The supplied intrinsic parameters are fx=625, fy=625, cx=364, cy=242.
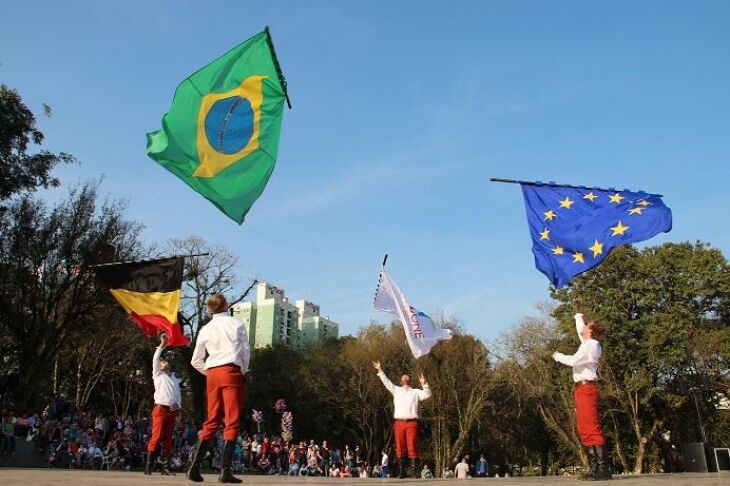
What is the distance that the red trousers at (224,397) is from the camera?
7.50m

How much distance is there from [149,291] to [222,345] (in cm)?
754

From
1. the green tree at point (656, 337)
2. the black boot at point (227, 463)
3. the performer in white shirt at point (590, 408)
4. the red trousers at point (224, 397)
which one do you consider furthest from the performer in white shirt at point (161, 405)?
the green tree at point (656, 337)

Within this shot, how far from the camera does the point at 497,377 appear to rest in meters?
43.2

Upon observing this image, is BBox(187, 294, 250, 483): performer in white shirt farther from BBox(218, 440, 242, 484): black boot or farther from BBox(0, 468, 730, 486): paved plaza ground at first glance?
BBox(0, 468, 730, 486): paved plaza ground

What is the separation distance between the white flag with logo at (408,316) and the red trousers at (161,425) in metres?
5.91

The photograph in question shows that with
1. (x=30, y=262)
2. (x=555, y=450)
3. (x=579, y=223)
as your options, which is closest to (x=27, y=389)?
(x=30, y=262)

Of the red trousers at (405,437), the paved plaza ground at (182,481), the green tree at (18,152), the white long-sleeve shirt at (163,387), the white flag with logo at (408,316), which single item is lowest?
the paved plaza ground at (182,481)

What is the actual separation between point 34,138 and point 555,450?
143 feet

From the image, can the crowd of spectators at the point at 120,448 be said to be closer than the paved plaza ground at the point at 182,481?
No

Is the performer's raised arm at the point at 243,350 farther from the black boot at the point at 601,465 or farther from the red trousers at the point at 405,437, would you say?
the red trousers at the point at 405,437

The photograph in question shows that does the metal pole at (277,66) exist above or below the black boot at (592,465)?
above

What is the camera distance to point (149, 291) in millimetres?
14531

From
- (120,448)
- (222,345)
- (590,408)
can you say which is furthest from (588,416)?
(120,448)

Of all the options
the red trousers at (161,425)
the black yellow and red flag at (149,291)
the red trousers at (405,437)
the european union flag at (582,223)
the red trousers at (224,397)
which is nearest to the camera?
the red trousers at (224,397)
